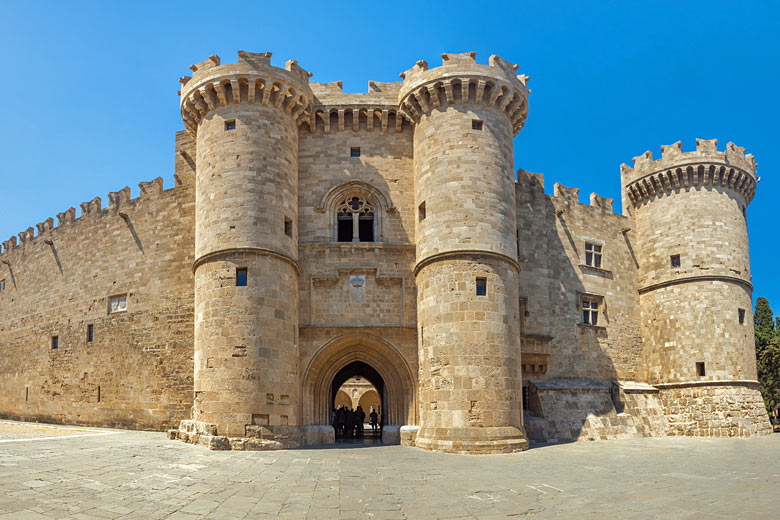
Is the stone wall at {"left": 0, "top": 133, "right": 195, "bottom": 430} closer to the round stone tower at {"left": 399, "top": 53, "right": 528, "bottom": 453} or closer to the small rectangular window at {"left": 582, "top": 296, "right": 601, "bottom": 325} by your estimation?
the round stone tower at {"left": 399, "top": 53, "right": 528, "bottom": 453}

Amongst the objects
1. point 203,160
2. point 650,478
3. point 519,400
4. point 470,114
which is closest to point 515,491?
point 650,478

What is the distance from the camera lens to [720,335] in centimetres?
2380

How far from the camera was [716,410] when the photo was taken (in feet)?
75.9

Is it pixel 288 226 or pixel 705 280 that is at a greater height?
pixel 288 226

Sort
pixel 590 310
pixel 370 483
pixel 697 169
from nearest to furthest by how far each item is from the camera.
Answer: pixel 370 483, pixel 590 310, pixel 697 169

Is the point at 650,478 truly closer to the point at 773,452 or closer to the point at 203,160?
the point at 773,452

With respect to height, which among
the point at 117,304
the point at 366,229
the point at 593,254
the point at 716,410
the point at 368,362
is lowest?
the point at 716,410

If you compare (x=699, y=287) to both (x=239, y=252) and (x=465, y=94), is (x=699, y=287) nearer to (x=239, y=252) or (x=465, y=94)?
(x=465, y=94)

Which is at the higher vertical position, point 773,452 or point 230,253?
point 230,253

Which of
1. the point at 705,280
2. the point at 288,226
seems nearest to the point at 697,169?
the point at 705,280

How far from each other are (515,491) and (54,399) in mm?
20649

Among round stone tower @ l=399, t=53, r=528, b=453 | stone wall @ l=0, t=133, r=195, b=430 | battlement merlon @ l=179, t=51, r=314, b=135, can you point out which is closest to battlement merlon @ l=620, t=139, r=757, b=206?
round stone tower @ l=399, t=53, r=528, b=453

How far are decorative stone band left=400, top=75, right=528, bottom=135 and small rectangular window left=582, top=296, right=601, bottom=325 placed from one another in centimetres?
777

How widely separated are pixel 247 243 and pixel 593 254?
526 inches
